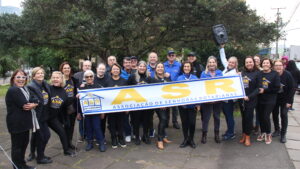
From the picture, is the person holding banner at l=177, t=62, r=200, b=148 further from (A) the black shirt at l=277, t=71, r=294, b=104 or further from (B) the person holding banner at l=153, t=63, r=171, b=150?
(A) the black shirt at l=277, t=71, r=294, b=104

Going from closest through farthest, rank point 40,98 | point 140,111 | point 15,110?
point 15,110 < point 40,98 < point 140,111

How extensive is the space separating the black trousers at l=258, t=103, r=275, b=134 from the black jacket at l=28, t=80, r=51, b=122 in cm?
430

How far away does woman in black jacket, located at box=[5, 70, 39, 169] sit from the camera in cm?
378

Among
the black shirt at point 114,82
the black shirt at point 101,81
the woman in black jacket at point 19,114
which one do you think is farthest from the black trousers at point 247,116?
the woman in black jacket at point 19,114

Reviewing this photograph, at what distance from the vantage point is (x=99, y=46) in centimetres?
1159

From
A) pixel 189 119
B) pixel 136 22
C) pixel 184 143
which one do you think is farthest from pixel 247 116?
pixel 136 22

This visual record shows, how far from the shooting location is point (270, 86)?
5.14m

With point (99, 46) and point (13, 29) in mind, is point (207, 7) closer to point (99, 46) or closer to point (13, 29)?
point (99, 46)

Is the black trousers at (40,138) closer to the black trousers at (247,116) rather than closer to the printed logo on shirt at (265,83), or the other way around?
the black trousers at (247,116)

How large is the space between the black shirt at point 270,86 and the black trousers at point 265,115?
0.35 feet

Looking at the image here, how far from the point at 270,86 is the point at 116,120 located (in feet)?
10.9

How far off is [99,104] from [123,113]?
1.92ft

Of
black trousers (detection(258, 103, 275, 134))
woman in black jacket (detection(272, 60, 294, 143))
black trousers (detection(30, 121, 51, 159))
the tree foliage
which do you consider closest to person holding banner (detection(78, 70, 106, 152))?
black trousers (detection(30, 121, 51, 159))

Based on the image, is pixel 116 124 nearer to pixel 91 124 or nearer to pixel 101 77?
pixel 91 124
